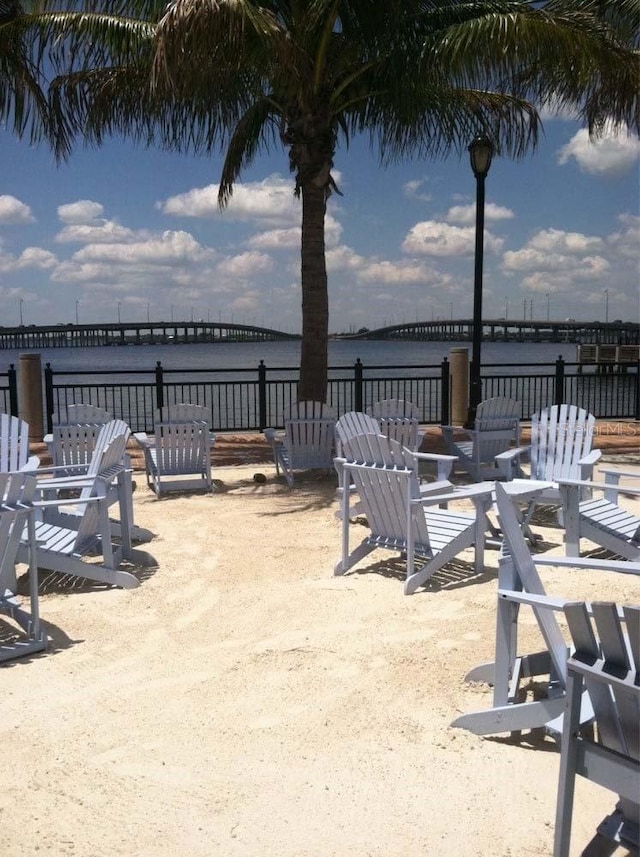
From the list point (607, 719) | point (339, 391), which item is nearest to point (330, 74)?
point (607, 719)

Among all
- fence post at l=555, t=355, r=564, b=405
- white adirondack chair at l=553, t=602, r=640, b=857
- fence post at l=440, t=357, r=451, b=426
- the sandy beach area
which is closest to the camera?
white adirondack chair at l=553, t=602, r=640, b=857

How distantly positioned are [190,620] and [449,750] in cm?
232

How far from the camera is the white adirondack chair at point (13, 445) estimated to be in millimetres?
7078

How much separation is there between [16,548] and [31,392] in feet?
34.2

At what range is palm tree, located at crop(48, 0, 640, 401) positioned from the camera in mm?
9914

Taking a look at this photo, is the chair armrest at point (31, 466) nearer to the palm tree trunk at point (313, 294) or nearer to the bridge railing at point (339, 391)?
the bridge railing at point (339, 391)

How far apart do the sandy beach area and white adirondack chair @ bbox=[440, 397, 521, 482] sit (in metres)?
3.70

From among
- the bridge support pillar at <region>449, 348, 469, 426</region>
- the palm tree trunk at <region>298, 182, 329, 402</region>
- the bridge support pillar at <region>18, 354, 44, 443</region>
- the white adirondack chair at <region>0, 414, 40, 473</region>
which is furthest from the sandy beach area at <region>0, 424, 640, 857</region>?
the bridge support pillar at <region>449, 348, 469, 426</region>

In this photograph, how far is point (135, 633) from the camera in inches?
208

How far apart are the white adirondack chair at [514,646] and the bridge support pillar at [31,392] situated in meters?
12.1

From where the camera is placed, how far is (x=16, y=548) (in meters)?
5.03

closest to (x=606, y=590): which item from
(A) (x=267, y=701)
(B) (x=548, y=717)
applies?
(B) (x=548, y=717)

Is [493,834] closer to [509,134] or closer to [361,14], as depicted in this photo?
[361,14]

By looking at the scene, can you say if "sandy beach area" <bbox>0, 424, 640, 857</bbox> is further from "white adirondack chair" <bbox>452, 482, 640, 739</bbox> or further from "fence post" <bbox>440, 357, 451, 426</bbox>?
"fence post" <bbox>440, 357, 451, 426</bbox>
